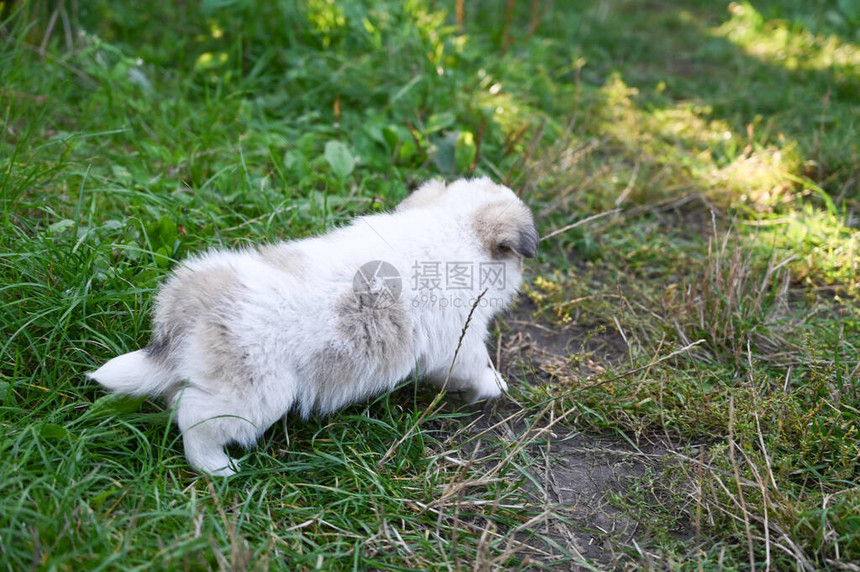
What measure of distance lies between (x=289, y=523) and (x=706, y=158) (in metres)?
3.90

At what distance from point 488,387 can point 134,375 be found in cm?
143

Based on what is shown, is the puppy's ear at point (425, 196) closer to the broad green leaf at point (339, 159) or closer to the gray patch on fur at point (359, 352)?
the gray patch on fur at point (359, 352)

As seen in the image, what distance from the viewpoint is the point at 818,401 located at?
2.86m

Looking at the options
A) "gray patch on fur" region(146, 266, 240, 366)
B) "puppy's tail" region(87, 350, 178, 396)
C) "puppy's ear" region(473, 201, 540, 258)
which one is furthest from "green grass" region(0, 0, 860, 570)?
"puppy's ear" region(473, 201, 540, 258)

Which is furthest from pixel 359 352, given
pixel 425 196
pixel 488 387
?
pixel 425 196

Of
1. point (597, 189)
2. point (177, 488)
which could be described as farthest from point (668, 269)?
point (177, 488)

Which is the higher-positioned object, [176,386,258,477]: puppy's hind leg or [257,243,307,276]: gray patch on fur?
[257,243,307,276]: gray patch on fur

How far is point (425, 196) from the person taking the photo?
315cm

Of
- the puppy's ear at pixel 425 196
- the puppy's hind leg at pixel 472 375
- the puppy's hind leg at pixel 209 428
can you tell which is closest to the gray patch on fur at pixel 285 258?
the puppy's hind leg at pixel 209 428

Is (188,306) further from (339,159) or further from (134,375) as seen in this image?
(339,159)

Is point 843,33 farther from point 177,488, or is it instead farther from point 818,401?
point 177,488
